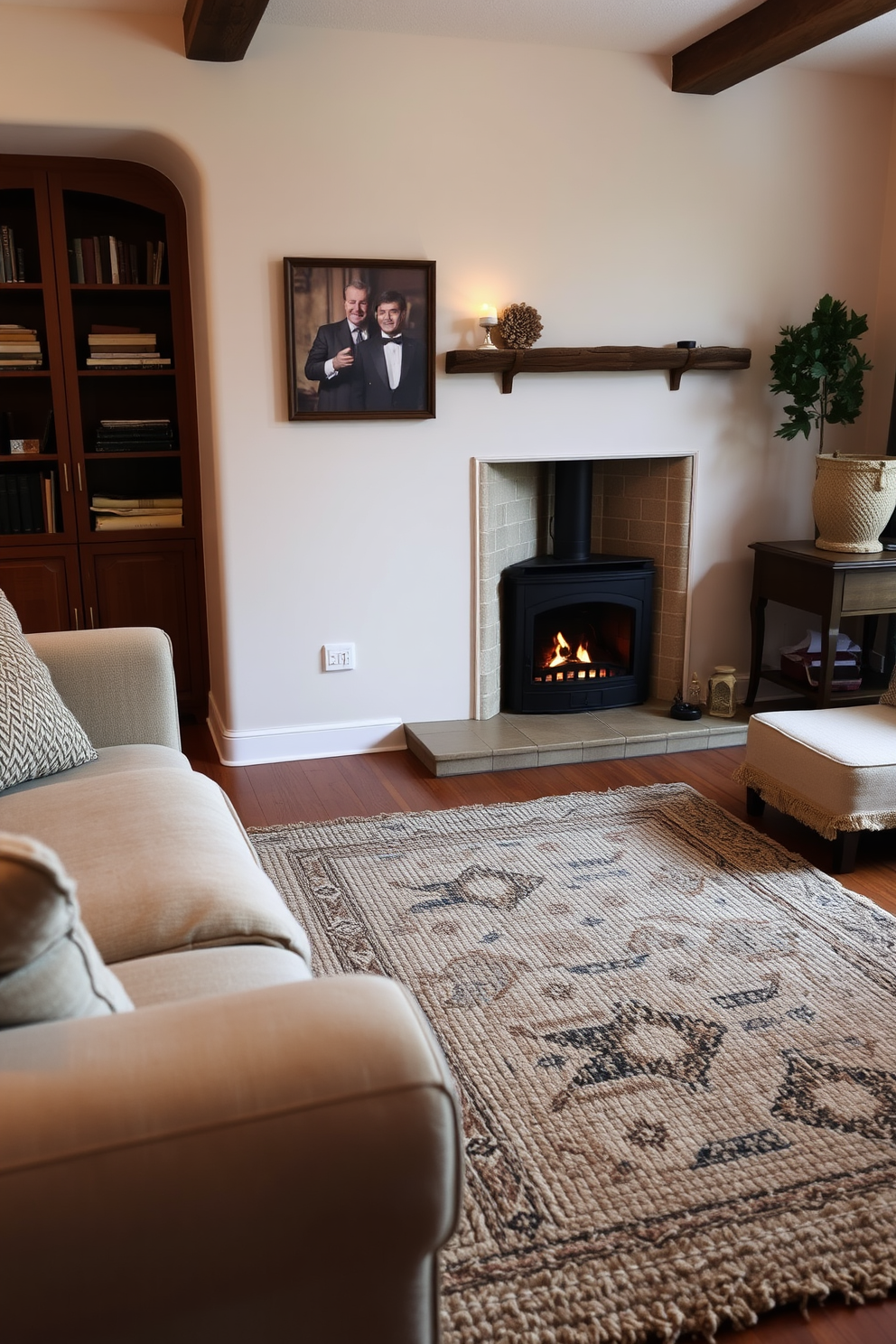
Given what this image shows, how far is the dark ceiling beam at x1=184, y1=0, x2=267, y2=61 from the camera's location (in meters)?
2.96

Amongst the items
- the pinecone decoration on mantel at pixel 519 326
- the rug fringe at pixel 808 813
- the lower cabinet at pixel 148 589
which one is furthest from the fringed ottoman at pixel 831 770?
the lower cabinet at pixel 148 589

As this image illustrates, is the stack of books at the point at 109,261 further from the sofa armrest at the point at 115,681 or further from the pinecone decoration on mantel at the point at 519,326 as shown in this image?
the sofa armrest at the point at 115,681

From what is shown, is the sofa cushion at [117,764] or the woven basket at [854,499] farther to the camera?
the woven basket at [854,499]

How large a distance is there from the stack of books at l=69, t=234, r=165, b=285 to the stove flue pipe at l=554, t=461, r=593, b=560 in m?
1.76

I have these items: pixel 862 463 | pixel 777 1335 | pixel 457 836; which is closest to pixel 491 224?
pixel 862 463

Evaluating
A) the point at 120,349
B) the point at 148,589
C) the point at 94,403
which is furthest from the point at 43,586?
the point at 120,349

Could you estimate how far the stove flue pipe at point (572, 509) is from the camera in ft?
14.3

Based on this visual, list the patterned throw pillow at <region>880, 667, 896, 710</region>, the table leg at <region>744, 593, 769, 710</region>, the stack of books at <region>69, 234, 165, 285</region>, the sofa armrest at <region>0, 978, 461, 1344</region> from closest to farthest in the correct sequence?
1. the sofa armrest at <region>0, 978, 461, 1344</region>
2. the patterned throw pillow at <region>880, 667, 896, 710</region>
3. the stack of books at <region>69, 234, 165, 285</region>
4. the table leg at <region>744, 593, 769, 710</region>

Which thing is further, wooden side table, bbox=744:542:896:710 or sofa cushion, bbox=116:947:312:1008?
wooden side table, bbox=744:542:896:710

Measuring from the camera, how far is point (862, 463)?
3877 millimetres

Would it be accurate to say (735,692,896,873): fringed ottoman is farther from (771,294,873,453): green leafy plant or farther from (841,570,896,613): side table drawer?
(771,294,873,453): green leafy plant

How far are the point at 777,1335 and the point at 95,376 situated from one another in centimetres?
383

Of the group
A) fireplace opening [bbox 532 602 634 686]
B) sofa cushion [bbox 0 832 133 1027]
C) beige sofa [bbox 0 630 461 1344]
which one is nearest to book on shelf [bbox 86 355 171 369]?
fireplace opening [bbox 532 602 634 686]

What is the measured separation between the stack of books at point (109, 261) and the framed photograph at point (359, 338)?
86 centimetres
